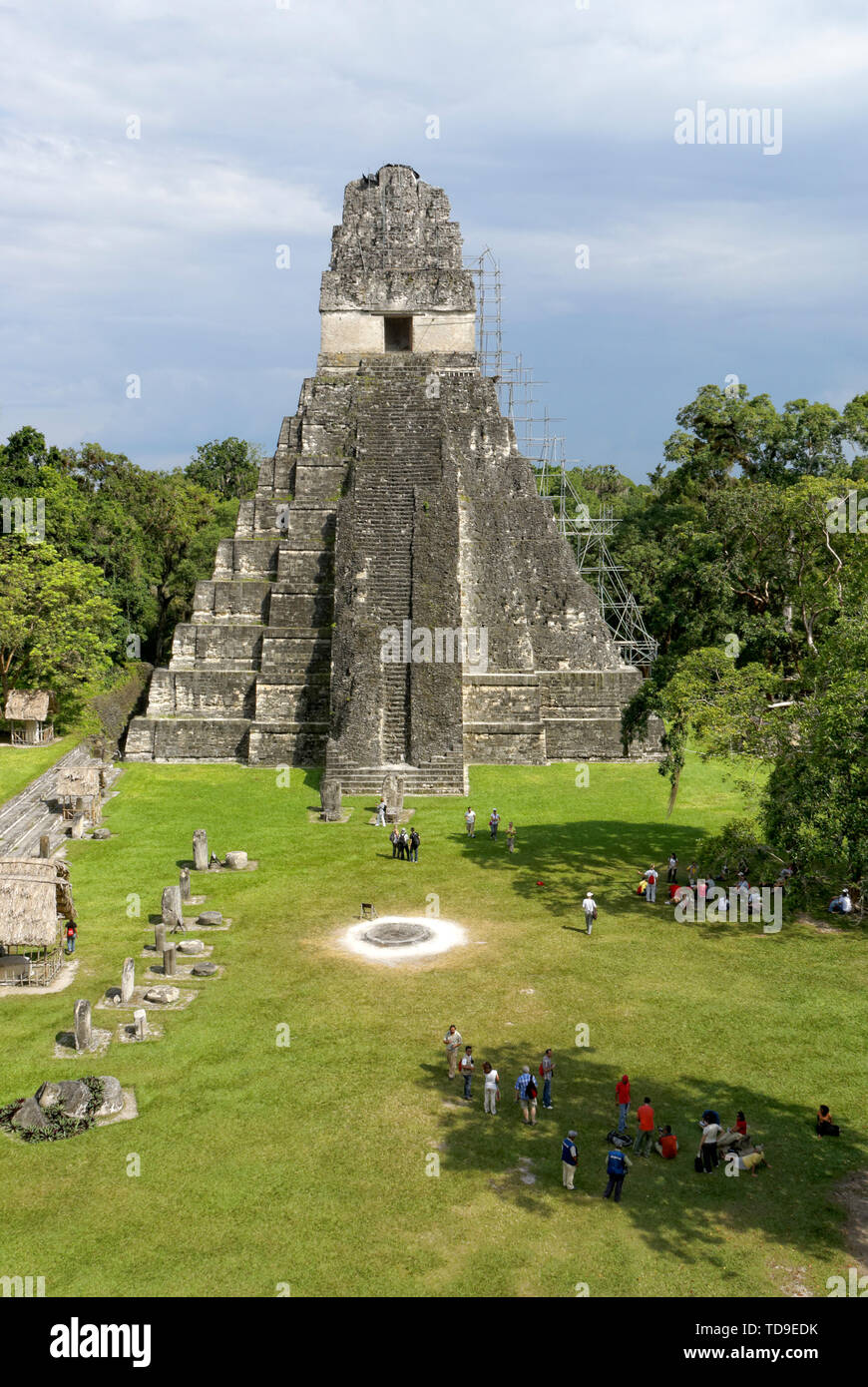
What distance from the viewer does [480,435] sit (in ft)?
134

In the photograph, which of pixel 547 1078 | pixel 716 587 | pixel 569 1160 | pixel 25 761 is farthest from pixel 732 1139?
pixel 25 761

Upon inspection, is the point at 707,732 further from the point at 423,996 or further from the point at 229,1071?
the point at 229,1071

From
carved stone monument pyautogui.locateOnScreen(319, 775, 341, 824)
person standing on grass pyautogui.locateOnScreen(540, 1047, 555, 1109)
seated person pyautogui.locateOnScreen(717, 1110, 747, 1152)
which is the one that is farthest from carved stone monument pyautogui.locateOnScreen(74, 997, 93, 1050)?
carved stone monument pyautogui.locateOnScreen(319, 775, 341, 824)

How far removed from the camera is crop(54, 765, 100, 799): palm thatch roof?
26159 mm

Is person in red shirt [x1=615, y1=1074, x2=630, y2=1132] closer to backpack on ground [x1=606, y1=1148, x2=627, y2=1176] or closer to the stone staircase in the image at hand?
backpack on ground [x1=606, y1=1148, x2=627, y2=1176]

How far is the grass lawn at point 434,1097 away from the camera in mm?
9953

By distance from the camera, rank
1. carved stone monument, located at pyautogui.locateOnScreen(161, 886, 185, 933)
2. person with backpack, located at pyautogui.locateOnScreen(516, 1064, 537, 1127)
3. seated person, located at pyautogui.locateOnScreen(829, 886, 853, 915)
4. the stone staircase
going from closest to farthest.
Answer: person with backpack, located at pyautogui.locateOnScreen(516, 1064, 537, 1127), carved stone monument, located at pyautogui.locateOnScreen(161, 886, 185, 933), seated person, located at pyautogui.locateOnScreen(829, 886, 853, 915), the stone staircase

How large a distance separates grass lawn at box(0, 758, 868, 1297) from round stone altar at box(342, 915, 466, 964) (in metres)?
0.43

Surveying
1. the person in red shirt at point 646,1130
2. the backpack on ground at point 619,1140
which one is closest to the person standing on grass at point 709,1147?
the person in red shirt at point 646,1130

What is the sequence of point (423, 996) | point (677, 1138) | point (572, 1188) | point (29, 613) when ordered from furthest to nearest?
point (29, 613) < point (423, 996) < point (677, 1138) < point (572, 1188)

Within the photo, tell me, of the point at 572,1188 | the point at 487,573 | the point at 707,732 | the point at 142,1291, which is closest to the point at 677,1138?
the point at 572,1188

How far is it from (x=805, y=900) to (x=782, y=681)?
7.11 metres

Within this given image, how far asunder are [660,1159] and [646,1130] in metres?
0.40

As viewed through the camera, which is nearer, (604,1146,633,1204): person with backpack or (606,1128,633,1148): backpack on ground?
(604,1146,633,1204): person with backpack
